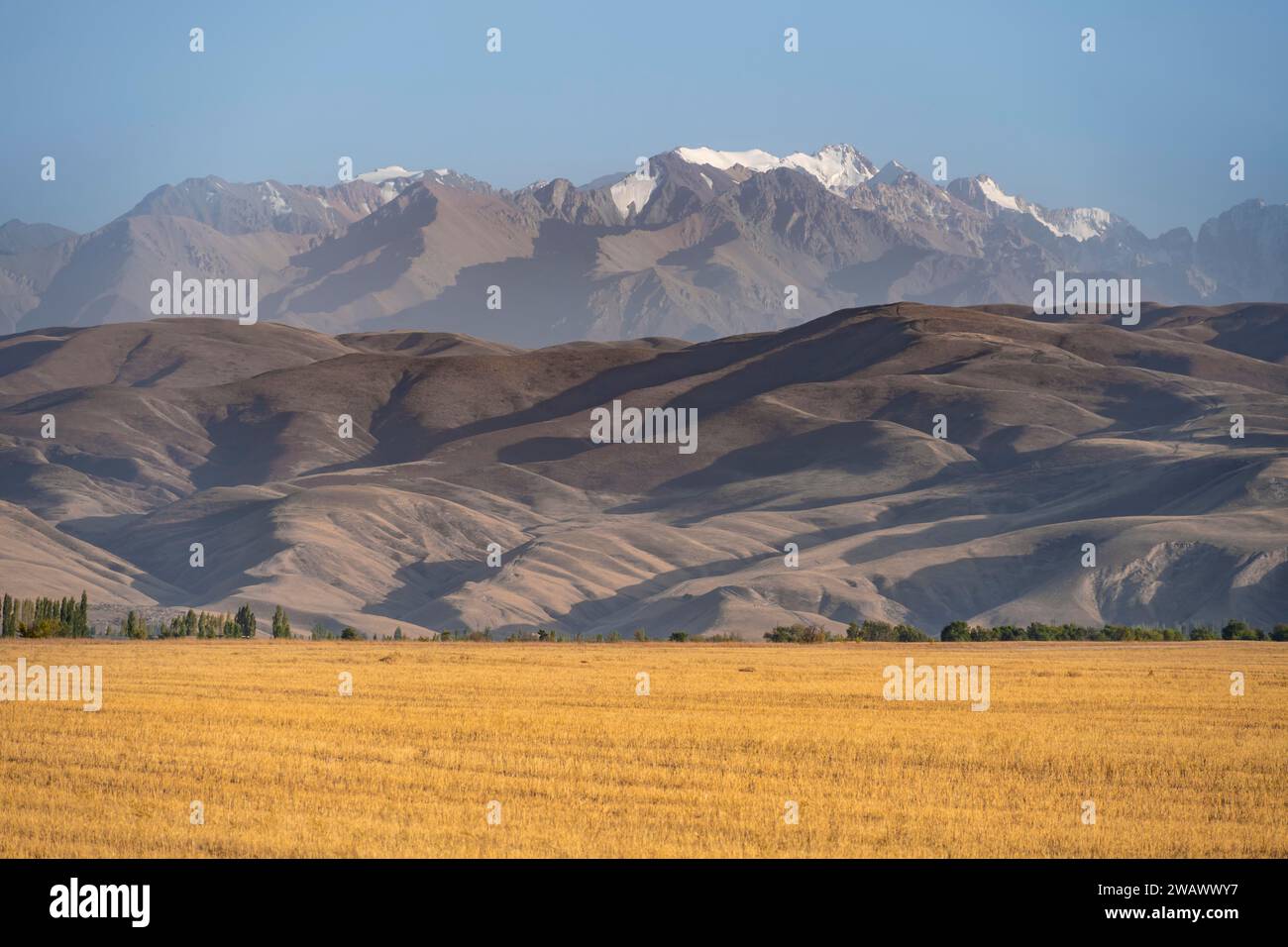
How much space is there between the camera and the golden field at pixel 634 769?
2103 centimetres

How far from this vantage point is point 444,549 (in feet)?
595

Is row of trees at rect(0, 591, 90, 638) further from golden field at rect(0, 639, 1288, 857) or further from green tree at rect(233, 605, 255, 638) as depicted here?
golden field at rect(0, 639, 1288, 857)

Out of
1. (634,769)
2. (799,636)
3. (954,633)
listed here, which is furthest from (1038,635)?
(634,769)

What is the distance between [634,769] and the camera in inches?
1070

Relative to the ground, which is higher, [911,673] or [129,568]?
[129,568]

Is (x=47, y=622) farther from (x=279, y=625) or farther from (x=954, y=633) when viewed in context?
(x=954, y=633)

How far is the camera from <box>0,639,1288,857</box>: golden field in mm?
21031

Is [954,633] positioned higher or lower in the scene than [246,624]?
lower

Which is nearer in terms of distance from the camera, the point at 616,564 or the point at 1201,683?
the point at 1201,683

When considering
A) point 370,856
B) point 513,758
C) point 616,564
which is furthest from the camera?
point 616,564

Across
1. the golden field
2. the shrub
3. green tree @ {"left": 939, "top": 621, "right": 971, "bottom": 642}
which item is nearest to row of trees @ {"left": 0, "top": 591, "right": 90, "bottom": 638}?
the golden field
